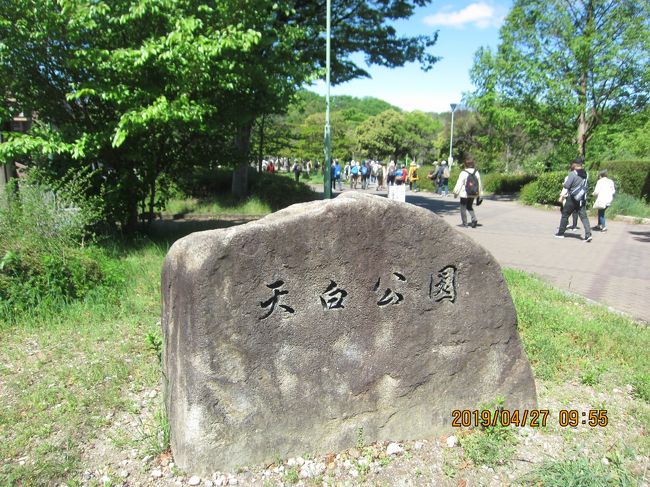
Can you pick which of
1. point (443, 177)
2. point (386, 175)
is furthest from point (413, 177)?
point (443, 177)

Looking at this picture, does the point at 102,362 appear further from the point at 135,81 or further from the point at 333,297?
the point at 135,81

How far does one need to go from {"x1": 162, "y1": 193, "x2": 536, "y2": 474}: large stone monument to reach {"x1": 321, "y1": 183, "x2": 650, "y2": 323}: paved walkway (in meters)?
3.35

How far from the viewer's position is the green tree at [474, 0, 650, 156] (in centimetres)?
1680

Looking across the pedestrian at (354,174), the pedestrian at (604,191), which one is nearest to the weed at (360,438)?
the pedestrian at (604,191)

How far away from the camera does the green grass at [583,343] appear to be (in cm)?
380

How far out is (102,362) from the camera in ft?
12.9

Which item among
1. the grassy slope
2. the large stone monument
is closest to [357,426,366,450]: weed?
the large stone monument

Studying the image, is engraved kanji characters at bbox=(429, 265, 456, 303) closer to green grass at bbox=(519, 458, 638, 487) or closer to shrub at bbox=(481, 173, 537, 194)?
green grass at bbox=(519, 458, 638, 487)

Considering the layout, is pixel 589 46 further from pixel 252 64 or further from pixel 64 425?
pixel 64 425

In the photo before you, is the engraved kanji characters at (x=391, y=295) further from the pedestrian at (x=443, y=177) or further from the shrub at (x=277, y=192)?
the pedestrian at (x=443, y=177)

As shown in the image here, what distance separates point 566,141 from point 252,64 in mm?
15545

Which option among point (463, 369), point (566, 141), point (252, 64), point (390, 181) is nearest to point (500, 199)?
point (566, 141)
